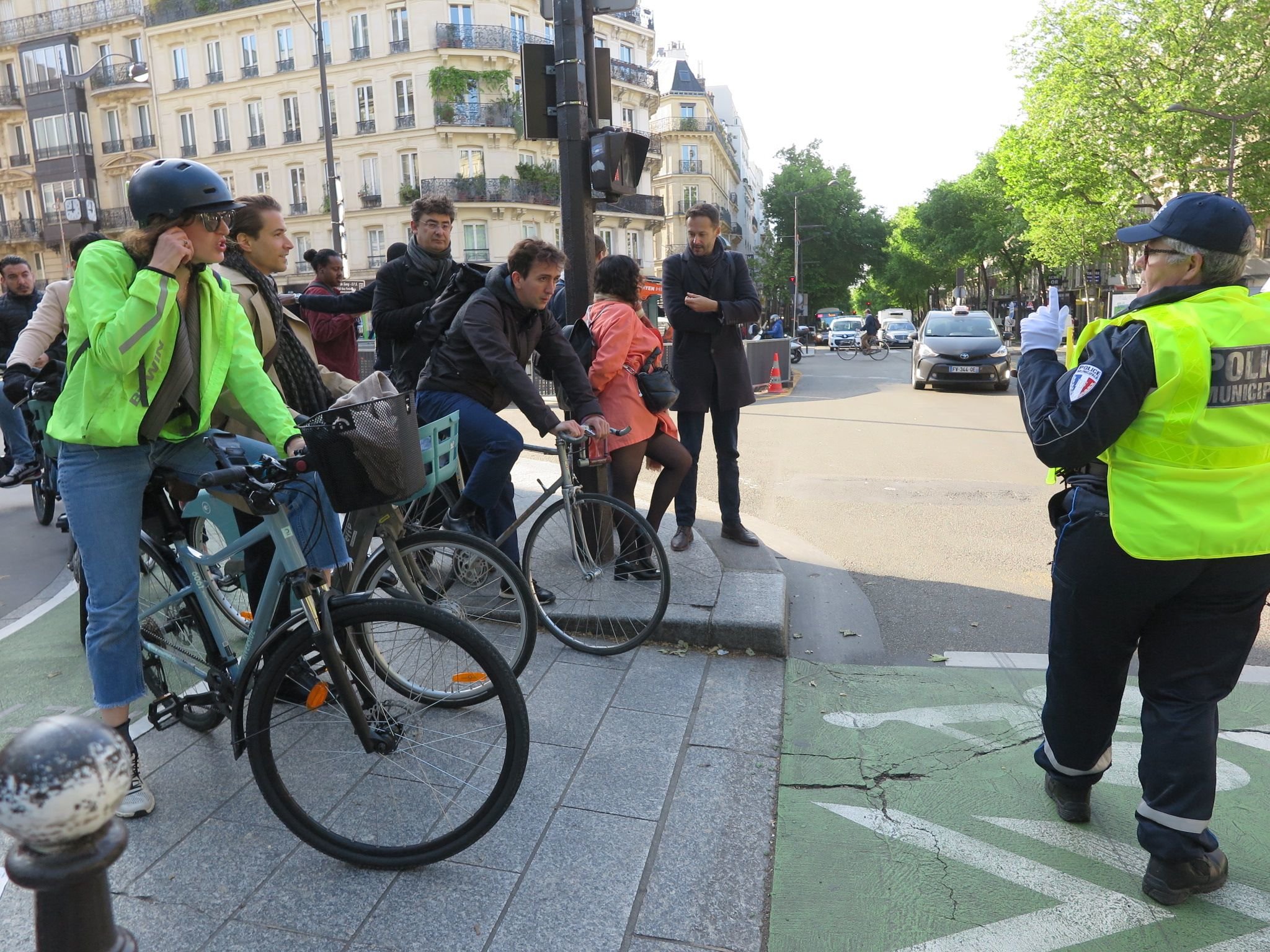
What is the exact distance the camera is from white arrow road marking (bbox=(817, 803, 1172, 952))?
2537 millimetres

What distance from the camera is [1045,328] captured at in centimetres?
291

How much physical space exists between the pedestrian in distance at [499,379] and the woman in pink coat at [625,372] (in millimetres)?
432

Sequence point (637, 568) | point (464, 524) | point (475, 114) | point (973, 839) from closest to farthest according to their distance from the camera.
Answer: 1. point (973, 839)
2. point (637, 568)
3. point (464, 524)
4. point (475, 114)

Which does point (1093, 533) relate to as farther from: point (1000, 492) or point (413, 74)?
point (413, 74)

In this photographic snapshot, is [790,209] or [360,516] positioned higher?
[790,209]

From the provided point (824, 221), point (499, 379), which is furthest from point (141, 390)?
point (824, 221)

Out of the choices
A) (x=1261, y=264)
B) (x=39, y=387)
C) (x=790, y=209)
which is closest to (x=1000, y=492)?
(x=1261, y=264)

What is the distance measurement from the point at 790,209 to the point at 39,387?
75729mm

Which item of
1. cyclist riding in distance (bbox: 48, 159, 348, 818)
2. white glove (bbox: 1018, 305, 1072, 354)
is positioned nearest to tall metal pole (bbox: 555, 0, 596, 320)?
cyclist riding in distance (bbox: 48, 159, 348, 818)

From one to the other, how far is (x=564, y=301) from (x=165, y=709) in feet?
13.3

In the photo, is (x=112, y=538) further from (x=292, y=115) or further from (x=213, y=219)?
(x=292, y=115)

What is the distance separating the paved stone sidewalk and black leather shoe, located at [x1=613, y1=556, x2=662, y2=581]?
0.84 metres

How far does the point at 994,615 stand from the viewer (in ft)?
17.6

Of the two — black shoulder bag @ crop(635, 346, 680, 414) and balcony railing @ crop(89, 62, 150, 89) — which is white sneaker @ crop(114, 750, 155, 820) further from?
balcony railing @ crop(89, 62, 150, 89)
